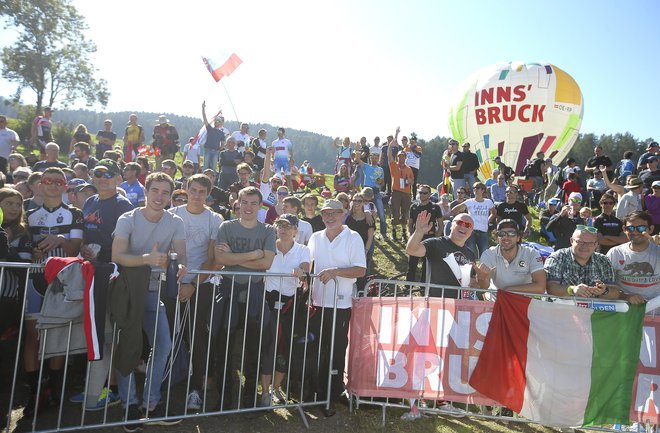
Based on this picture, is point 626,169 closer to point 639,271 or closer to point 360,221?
point 360,221

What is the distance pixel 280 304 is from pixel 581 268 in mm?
3490

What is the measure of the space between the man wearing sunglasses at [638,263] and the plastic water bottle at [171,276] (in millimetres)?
5089

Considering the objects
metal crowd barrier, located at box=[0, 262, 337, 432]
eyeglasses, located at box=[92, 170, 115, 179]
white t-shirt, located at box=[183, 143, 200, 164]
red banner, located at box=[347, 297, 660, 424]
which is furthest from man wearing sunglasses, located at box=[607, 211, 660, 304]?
white t-shirt, located at box=[183, 143, 200, 164]

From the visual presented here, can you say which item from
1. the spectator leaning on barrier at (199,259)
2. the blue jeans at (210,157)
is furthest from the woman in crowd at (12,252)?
the blue jeans at (210,157)

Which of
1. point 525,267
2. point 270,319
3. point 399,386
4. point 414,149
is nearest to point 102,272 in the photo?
point 270,319

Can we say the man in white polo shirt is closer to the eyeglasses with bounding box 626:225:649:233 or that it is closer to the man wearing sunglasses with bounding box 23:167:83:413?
the man wearing sunglasses with bounding box 23:167:83:413

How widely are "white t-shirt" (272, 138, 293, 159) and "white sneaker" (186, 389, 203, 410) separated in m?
12.0

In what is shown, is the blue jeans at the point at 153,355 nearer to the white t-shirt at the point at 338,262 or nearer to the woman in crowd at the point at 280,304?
the woman in crowd at the point at 280,304

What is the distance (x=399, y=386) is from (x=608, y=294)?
2.59m

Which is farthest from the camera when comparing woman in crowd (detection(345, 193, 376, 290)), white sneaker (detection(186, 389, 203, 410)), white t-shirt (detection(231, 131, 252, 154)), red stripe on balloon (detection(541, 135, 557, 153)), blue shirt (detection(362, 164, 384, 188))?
red stripe on balloon (detection(541, 135, 557, 153))

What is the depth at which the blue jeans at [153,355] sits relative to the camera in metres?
4.64

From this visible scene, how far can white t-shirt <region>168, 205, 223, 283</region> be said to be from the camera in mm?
5367

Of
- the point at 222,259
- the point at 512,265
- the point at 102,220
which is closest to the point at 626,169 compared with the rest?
the point at 512,265

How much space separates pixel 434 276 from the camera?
5.87 metres
